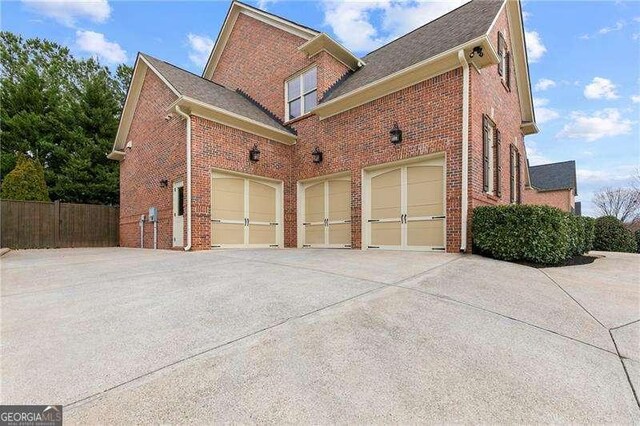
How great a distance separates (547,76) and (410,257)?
42.7 feet

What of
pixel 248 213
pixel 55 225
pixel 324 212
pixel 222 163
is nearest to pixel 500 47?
pixel 324 212

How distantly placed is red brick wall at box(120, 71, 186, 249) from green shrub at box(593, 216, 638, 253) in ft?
43.9

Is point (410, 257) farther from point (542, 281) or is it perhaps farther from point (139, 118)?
point (139, 118)

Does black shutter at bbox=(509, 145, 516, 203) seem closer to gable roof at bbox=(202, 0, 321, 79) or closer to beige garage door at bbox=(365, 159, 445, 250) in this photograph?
beige garage door at bbox=(365, 159, 445, 250)

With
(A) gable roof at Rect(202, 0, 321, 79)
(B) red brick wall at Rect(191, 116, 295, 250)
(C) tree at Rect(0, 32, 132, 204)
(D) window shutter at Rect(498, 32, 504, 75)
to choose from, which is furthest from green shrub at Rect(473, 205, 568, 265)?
(C) tree at Rect(0, 32, 132, 204)

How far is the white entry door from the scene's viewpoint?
9.04 meters

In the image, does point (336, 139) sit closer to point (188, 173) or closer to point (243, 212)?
point (243, 212)

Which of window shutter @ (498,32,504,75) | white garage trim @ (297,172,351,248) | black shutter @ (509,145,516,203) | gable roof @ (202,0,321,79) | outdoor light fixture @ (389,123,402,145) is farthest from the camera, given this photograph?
gable roof @ (202,0,321,79)

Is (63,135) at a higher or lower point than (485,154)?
higher

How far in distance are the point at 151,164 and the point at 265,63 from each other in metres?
5.70

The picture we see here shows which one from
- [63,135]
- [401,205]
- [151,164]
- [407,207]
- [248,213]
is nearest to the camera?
[407,207]

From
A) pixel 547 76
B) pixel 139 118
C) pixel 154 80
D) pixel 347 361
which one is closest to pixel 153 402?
pixel 347 361

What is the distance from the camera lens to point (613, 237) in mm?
10203

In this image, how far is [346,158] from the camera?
9.14 meters
